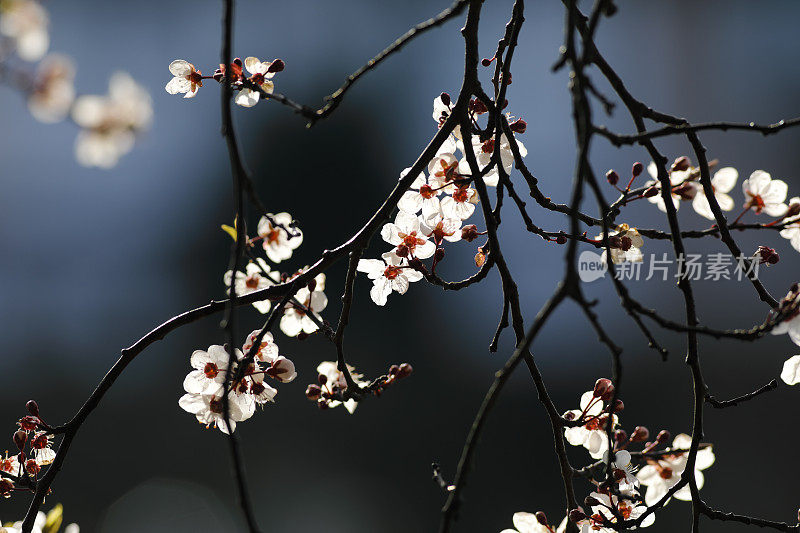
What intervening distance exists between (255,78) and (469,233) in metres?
0.45

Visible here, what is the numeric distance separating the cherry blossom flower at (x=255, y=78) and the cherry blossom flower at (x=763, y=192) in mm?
849

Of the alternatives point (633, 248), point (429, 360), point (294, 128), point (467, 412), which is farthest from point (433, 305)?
point (633, 248)

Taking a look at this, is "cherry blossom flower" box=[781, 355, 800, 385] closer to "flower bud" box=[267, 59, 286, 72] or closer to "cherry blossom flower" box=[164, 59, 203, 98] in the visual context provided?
"flower bud" box=[267, 59, 286, 72]

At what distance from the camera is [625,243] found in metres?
1.23

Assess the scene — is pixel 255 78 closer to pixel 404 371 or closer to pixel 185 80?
pixel 185 80

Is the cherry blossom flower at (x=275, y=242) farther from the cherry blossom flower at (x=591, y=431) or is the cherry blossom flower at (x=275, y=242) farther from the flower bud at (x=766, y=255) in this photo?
the flower bud at (x=766, y=255)

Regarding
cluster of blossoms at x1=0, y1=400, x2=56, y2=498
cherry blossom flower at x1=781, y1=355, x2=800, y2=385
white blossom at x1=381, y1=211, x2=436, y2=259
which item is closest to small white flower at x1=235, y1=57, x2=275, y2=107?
white blossom at x1=381, y1=211, x2=436, y2=259

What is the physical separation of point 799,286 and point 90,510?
6.71m

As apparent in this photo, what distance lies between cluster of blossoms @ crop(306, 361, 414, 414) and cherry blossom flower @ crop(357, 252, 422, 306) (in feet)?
0.47

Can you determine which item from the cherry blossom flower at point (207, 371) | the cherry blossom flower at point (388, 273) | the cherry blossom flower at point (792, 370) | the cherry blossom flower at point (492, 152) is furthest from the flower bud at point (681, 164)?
the cherry blossom flower at point (207, 371)

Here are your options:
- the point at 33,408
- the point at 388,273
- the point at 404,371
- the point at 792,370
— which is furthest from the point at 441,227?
the point at 33,408

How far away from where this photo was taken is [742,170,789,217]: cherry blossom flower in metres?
1.26

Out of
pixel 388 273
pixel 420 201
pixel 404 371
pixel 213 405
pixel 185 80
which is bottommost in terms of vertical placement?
pixel 213 405

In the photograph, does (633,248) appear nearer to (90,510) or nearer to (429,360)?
(90,510)
